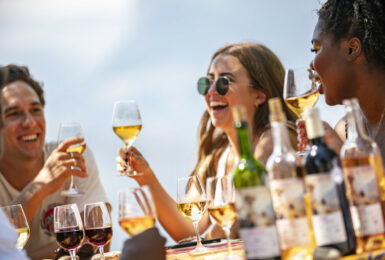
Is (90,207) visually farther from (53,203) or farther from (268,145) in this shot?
Answer: (53,203)

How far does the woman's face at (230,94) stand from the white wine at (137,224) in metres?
1.83

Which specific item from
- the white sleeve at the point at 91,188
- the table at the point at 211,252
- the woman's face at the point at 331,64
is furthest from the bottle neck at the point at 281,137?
the white sleeve at the point at 91,188

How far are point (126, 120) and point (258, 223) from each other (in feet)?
4.68

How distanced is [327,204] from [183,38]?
13.3 metres

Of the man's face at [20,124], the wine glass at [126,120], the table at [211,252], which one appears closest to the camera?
the table at [211,252]

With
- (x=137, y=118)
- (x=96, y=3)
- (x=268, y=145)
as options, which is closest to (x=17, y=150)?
(x=137, y=118)

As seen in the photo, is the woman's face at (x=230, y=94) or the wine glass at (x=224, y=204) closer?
the wine glass at (x=224, y=204)

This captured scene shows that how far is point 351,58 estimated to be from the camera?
192cm

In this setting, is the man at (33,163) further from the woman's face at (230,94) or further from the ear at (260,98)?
the ear at (260,98)

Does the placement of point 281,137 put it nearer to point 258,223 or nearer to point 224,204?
point 258,223

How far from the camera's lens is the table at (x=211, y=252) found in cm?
149

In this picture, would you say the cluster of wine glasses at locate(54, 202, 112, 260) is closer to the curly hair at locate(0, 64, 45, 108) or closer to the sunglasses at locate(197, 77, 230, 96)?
the sunglasses at locate(197, 77, 230, 96)

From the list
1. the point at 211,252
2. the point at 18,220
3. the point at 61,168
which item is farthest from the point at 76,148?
the point at 211,252

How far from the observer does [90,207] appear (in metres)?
1.62
